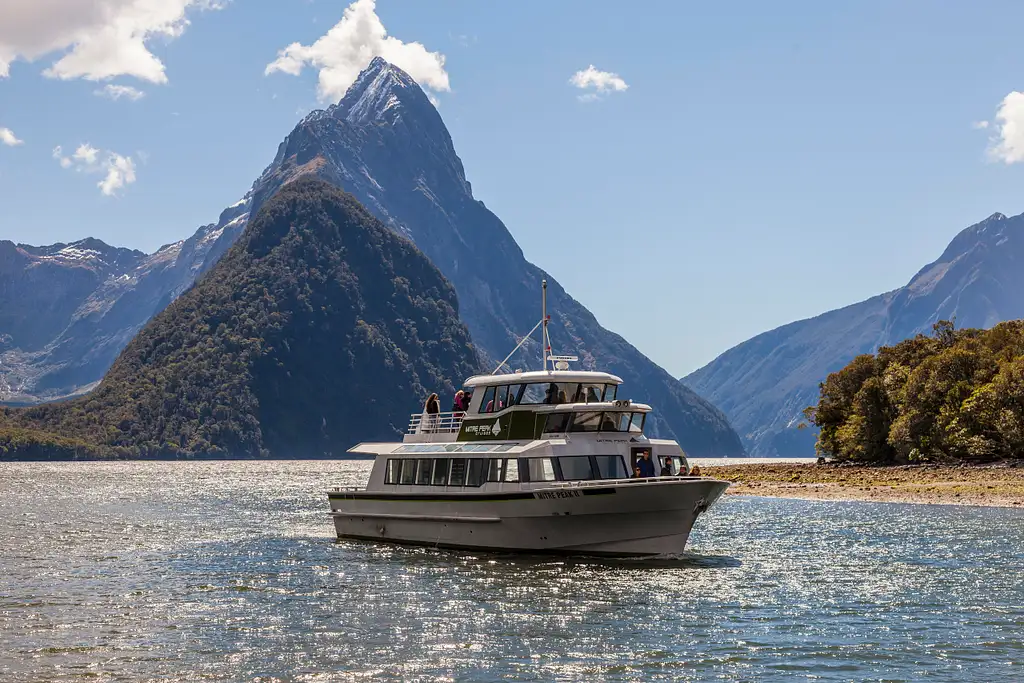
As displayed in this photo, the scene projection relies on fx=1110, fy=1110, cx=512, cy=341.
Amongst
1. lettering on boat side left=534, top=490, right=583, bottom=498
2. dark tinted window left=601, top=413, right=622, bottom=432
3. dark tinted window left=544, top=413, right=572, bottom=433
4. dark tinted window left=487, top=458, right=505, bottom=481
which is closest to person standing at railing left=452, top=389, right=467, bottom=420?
dark tinted window left=487, top=458, right=505, bottom=481

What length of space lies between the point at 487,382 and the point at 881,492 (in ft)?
140

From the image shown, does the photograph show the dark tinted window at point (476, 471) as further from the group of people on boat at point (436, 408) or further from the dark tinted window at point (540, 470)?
the group of people on boat at point (436, 408)

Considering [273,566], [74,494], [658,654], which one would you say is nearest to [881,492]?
[273,566]

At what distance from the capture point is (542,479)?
4041 centimetres

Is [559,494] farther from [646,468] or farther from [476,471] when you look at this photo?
[476,471]

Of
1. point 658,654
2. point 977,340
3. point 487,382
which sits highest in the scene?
point 977,340

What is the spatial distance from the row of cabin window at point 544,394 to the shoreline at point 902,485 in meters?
21.7

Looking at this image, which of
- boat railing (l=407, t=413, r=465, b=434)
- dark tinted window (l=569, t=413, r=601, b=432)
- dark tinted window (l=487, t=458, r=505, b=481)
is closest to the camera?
dark tinted window (l=487, t=458, r=505, b=481)

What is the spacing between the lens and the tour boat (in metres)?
39.1

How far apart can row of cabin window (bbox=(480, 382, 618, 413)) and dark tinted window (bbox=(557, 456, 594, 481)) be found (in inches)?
110

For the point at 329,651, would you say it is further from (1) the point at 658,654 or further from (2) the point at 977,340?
(2) the point at 977,340

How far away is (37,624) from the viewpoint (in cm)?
2920

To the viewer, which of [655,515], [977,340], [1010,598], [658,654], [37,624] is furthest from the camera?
[977,340]

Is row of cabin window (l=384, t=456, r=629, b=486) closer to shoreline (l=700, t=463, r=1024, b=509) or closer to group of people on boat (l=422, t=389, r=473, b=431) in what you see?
group of people on boat (l=422, t=389, r=473, b=431)
